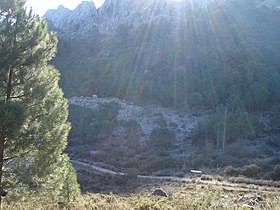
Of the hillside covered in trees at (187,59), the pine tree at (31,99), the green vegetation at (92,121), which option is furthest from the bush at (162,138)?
the pine tree at (31,99)

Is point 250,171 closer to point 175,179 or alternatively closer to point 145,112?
point 175,179

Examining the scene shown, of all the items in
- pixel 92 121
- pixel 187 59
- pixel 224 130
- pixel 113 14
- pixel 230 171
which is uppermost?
pixel 113 14

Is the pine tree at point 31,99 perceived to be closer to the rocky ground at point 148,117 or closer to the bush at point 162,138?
the bush at point 162,138

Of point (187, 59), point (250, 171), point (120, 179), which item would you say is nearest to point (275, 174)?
point (250, 171)

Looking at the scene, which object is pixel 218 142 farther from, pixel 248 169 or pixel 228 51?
pixel 228 51

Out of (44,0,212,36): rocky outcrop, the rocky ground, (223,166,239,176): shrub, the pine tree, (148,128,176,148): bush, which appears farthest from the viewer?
(44,0,212,36): rocky outcrop

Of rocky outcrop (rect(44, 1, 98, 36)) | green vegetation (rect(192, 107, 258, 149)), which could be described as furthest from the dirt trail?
rocky outcrop (rect(44, 1, 98, 36))

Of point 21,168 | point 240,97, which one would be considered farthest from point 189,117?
point 21,168

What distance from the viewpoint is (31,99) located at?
29.4 ft

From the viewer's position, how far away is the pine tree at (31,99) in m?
8.48

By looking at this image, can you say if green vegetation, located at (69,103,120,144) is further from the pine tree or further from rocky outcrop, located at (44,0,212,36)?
rocky outcrop, located at (44,0,212,36)

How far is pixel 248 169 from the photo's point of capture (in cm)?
3294

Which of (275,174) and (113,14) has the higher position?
(113,14)

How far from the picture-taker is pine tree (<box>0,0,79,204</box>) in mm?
A: 8477
